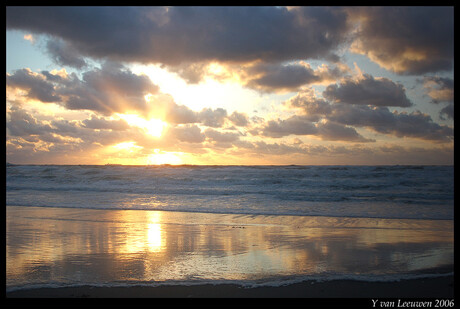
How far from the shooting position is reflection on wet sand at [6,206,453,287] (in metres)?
6.08

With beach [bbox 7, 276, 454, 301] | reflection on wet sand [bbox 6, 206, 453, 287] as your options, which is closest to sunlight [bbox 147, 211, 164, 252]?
reflection on wet sand [bbox 6, 206, 453, 287]

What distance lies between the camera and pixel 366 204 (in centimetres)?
1677

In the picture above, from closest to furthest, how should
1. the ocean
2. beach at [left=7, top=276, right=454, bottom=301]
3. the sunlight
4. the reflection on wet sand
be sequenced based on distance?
beach at [left=7, top=276, right=454, bottom=301], the ocean, the reflection on wet sand, the sunlight

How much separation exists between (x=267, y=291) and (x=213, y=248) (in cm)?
276

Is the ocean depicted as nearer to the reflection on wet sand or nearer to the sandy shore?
the reflection on wet sand

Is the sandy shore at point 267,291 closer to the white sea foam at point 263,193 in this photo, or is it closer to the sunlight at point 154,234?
the sunlight at point 154,234

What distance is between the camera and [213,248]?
7.76 meters

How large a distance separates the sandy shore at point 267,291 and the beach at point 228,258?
15mm

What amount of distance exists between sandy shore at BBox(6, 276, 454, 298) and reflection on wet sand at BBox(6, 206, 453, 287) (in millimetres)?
442

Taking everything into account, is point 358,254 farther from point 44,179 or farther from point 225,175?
point 44,179

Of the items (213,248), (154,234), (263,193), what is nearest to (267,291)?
(213,248)

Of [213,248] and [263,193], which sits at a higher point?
[263,193]

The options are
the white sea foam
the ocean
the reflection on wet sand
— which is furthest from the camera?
the white sea foam

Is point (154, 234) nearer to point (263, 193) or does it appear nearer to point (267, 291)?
point (267, 291)
